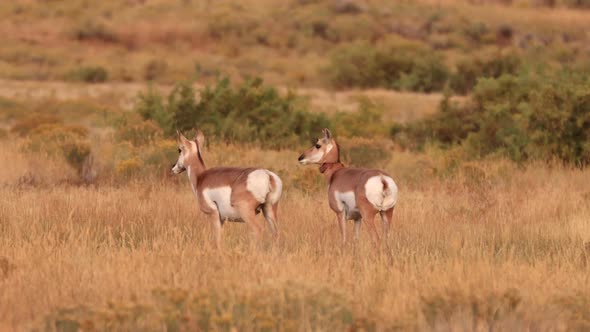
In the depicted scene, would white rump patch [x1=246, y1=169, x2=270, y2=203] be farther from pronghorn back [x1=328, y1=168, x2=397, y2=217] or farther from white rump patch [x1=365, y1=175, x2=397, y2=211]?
white rump patch [x1=365, y1=175, x2=397, y2=211]

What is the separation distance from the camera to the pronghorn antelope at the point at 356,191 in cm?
936

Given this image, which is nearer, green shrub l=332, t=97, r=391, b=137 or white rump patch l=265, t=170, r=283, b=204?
white rump patch l=265, t=170, r=283, b=204

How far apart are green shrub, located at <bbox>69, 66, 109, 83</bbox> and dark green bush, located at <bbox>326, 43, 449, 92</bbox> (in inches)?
578

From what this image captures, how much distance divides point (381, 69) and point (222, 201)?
38840 mm

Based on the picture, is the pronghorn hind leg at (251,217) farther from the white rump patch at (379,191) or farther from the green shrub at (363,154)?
the green shrub at (363,154)

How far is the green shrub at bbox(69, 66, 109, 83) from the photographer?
182 feet

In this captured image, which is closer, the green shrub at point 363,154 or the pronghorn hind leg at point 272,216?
the pronghorn hind leg at point 272,216

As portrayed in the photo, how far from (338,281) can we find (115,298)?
1.83 metres

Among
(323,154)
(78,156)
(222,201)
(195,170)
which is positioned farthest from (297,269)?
(78,156)

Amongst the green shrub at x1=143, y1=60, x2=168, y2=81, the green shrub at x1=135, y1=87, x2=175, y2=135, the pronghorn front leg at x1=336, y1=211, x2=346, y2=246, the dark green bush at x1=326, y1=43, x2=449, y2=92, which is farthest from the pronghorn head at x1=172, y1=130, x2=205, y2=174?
the green shrub at x1=143, y1=60, x2=168, y2=81

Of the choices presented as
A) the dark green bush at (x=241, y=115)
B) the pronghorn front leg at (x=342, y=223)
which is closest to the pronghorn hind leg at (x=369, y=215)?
the pronghorn front leg at (x=342, y=223)

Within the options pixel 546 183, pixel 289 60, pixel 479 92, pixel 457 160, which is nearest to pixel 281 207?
pixel 546 183

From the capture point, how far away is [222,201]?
964 centimetres

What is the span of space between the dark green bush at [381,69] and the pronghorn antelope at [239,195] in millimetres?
35949
